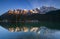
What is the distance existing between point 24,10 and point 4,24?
39.5 inches

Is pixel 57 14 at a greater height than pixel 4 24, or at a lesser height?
greater

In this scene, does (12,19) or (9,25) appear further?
(9,25)

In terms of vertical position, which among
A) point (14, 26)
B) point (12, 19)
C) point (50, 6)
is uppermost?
point (50, 6)

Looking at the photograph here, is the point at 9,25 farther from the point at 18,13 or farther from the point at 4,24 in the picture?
the point at 18,13

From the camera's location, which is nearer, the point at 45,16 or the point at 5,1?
the point at 5,1

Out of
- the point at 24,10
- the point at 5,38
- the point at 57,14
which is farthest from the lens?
the point at 57,14

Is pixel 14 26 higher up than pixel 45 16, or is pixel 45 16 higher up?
pixel 45 16

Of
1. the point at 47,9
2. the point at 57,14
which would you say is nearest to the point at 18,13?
the point at 47,9

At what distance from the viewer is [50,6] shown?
15.3ft

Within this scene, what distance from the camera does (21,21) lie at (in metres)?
4.73

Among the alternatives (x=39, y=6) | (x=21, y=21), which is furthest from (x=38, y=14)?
(x=21, y=21)

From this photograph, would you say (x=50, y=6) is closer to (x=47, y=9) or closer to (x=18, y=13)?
(x=47, y=9)

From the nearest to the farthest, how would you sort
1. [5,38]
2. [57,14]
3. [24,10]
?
[5,38], [24,10], [57,14]

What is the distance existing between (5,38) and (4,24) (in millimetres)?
1538
